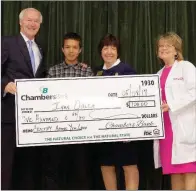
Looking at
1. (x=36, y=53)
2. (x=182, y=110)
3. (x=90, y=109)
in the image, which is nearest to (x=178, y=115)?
(x=182, y=110)

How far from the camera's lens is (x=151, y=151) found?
2.95m

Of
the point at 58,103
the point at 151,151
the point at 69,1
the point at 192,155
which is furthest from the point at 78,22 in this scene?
the point at 192,155

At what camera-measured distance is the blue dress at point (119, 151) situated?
97.5 inches

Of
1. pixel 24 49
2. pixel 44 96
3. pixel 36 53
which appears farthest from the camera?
pixel 36 53

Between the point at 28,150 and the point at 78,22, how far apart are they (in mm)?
1139

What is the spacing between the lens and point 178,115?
2379 mm

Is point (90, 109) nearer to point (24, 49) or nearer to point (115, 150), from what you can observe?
point (115, 150)

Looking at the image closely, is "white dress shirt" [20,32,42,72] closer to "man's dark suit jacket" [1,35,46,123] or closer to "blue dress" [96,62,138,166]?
"man's dark suit jacket" [1,35,46,123]

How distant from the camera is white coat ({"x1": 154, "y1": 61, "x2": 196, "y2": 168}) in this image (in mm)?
2326

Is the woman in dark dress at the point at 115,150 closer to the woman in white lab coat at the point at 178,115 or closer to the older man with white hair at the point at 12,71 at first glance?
the woman in white lab coat at the point at 178,115

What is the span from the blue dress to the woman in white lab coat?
20 cm

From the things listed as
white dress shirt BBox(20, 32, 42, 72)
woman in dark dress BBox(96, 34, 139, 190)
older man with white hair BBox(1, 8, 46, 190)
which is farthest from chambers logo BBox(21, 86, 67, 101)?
woman in dark dress BBox(96, 34, 139, 190)

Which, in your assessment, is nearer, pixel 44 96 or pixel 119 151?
pixel 44 96

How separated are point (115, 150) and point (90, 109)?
0.37 meters
